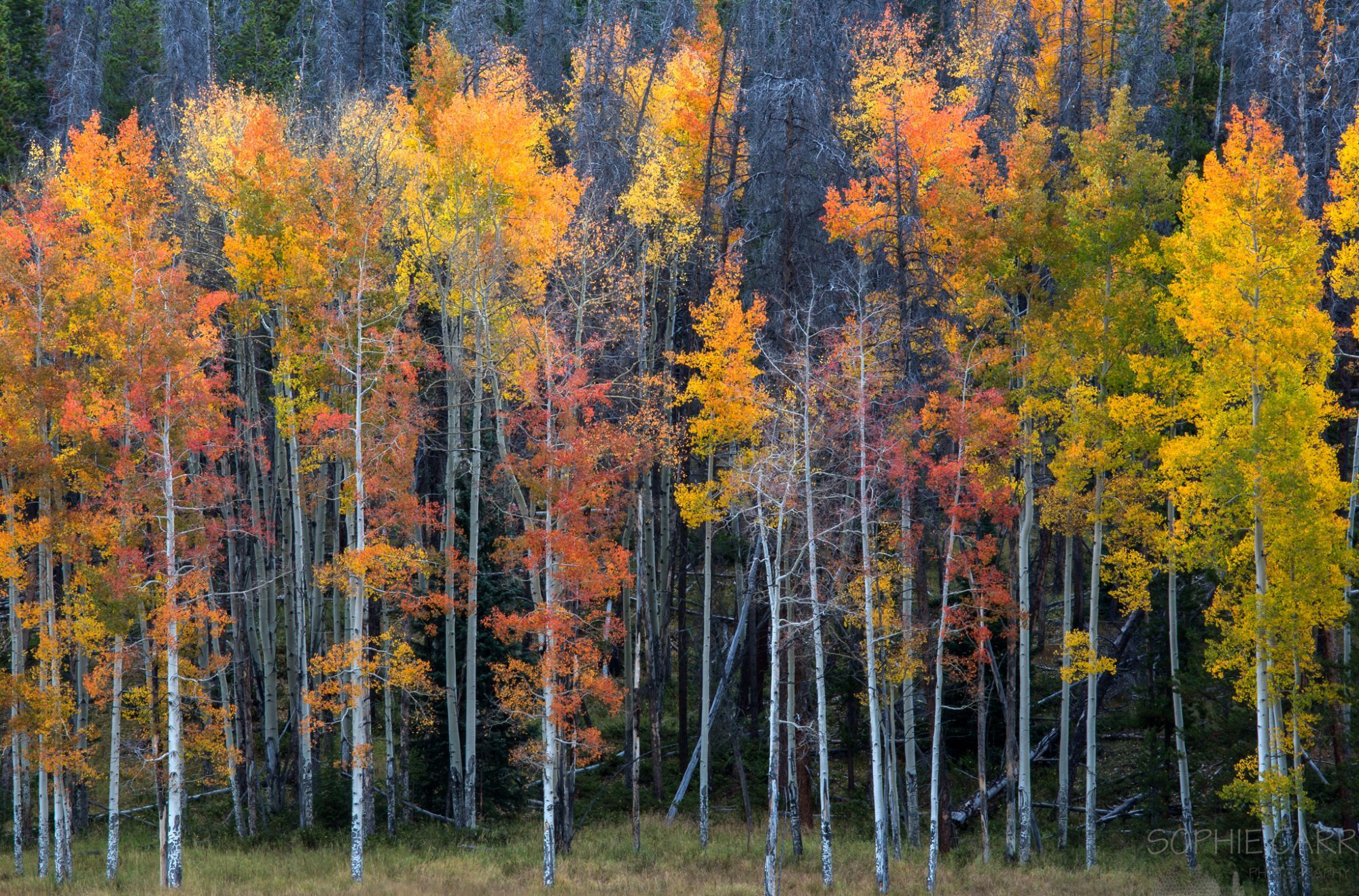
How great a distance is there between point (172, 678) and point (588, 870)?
819 centimetres

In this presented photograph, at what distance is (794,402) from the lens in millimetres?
22438

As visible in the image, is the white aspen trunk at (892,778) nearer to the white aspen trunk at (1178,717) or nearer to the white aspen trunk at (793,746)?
the white aspen trunk at (793,746)

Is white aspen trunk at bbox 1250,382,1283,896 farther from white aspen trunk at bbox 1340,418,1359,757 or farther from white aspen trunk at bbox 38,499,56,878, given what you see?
white aspen trunk at bbox 38,499,56,878

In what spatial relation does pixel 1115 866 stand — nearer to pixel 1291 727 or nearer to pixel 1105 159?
pixel 1291 727

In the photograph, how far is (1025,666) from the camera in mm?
22156

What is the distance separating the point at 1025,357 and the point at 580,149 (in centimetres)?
1149

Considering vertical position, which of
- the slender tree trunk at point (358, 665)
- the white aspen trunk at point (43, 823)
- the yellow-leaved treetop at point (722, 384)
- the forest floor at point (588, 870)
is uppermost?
the yellow-leaved treetop at point (722, 384)

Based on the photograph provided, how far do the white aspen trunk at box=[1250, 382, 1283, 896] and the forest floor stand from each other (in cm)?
185

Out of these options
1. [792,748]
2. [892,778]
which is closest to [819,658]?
[792,748]

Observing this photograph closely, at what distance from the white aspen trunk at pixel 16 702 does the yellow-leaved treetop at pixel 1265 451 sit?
19816mm

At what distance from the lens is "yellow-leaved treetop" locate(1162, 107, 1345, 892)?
60.8ft

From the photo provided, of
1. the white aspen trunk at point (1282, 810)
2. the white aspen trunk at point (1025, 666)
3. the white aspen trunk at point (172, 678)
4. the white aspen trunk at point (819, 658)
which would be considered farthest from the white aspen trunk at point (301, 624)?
the white aspen trunk at point (1282, 810)

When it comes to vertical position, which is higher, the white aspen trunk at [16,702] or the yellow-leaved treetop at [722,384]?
the yellow-leaved treetop at [722,384]

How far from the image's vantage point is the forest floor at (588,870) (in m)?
20.1
